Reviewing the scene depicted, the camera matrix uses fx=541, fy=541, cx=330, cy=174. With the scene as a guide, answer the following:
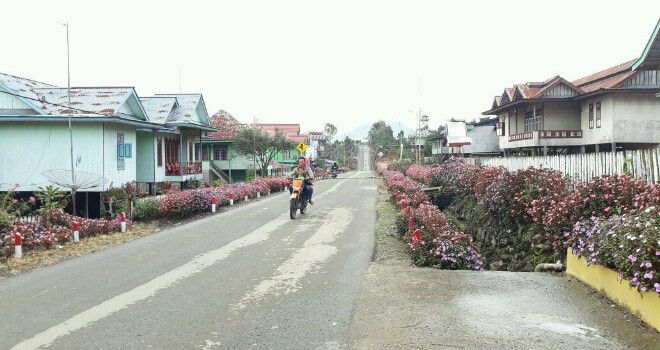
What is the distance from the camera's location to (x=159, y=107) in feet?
99.5

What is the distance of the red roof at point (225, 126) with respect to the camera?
42.2m

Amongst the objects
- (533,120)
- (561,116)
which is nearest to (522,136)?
(533,120)

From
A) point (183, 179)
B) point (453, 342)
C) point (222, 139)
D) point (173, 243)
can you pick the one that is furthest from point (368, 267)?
point (222, 139)

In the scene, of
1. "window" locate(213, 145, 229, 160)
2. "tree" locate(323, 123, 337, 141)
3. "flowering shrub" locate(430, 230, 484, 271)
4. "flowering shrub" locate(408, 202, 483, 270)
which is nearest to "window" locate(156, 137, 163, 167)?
"window" locate(213, 145, 229, 160)

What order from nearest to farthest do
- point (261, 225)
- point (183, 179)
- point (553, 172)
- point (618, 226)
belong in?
point (618, 226) → point (553, 172) → point (261, 225) → point (183, 179)

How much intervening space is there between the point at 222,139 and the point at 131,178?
17312mm

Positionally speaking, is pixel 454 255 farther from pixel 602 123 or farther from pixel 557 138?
pixel 557 138

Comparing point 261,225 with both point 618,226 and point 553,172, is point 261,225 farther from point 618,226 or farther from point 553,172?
point 618,226

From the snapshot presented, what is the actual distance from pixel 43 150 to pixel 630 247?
22.0m

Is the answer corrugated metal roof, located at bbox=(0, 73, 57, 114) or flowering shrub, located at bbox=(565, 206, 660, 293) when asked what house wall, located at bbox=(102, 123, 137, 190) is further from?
flowering shrub, located at bbox=(565, 206, 660, 293)

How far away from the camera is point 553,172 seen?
12.6 m

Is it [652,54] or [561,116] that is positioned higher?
[561,116]

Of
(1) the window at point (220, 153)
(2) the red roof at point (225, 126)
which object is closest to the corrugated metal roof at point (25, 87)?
(2) the red roof at point (225, 126)

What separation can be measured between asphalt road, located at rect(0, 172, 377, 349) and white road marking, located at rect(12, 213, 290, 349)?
0.04 ft
